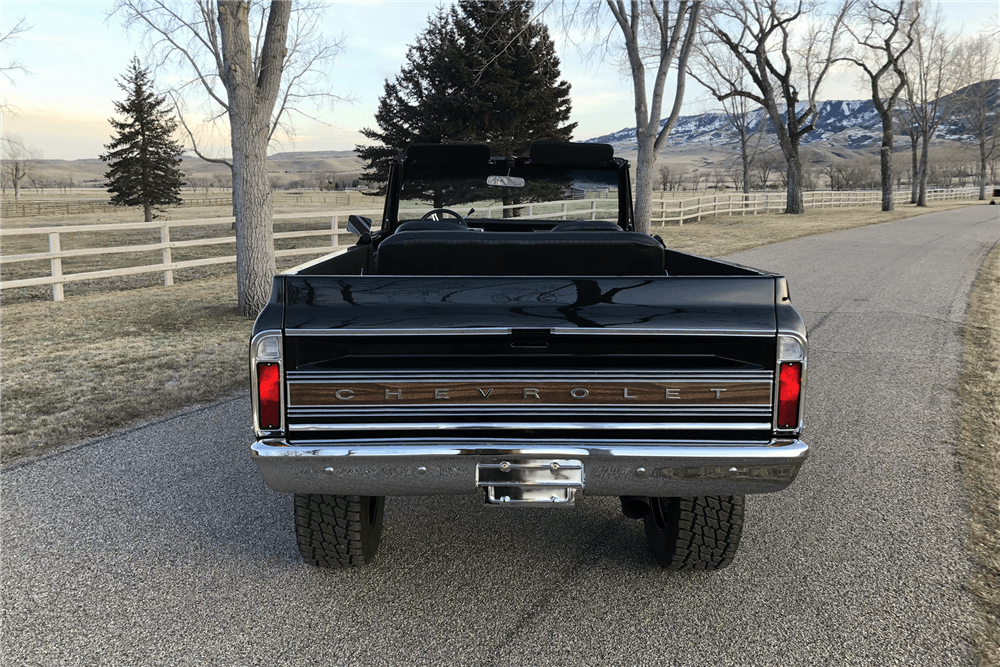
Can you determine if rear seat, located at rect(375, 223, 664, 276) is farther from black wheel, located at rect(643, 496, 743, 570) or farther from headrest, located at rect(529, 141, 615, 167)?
headrest, located at rect(529, 141, 615, 167)

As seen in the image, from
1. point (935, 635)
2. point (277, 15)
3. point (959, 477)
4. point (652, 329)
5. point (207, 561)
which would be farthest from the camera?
point (277, 15)

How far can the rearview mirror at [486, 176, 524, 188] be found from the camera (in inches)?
195

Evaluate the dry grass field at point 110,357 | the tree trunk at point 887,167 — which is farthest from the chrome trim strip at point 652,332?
the tree trunk at point 887,167

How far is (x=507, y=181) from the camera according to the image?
4977 mm

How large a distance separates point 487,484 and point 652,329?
79 centimetres

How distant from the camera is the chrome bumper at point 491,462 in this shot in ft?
8.48

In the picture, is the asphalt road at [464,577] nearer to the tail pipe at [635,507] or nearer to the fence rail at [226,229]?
the tail pipe at [635,507]

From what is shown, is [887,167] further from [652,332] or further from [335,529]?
[335,529]

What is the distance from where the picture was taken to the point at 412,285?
2609 millimetres

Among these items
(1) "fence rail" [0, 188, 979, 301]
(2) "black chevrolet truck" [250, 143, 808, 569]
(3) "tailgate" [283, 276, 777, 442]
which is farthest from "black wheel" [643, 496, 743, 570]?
(1) "fence rail" [0, 188, 979, 301]

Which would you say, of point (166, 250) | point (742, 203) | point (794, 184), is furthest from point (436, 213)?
point (794, 184)

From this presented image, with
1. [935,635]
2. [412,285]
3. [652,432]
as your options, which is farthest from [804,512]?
[412,285]

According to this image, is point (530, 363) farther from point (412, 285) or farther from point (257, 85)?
point (257, 85)

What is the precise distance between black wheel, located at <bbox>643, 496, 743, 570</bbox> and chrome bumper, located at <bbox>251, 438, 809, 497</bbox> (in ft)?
1.35
